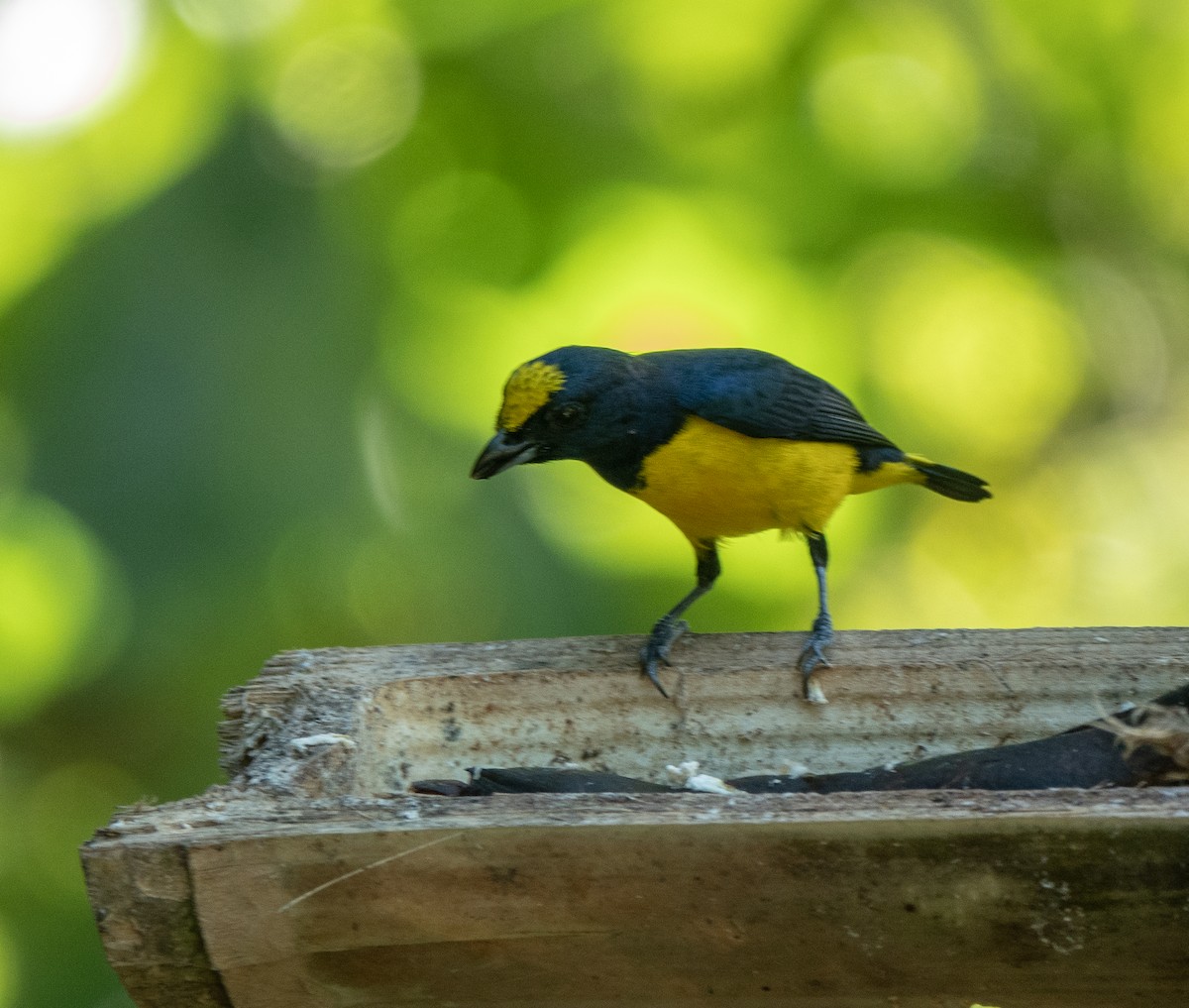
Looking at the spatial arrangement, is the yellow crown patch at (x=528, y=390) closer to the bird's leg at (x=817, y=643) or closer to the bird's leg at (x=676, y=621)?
the bird's leg at (x=676, y=621)

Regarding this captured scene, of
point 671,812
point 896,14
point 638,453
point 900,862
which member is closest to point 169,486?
point 638,453

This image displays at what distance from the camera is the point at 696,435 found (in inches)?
136

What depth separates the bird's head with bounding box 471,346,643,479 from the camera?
3.26 m

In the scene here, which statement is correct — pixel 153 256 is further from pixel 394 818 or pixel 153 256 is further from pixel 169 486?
pixel 394 818

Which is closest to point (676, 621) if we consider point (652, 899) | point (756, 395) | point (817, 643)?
point (817, 643)

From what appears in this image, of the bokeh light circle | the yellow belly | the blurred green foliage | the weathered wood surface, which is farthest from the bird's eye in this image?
the weathered wood surface

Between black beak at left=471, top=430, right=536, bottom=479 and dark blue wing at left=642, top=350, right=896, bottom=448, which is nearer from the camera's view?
black beak at left=471, top=430, right=536, bottom=479

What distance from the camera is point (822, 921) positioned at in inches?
71.9

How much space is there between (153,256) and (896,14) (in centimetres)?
245

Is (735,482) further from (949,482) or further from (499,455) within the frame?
(949,482)

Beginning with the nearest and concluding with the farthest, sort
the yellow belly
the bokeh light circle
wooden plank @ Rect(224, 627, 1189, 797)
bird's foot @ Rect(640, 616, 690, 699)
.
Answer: wooden plank @ Rect(224, 627, 1189, 797), bird's foot @ Rect(640, 616, 690, 699), the yellow belly, the bokeh light circle

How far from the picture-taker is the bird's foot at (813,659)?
9.68 ft

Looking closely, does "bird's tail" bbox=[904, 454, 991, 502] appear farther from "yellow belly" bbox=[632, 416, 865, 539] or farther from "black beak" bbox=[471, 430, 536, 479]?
"black beak" bbox=[471, 430, 536, 479]

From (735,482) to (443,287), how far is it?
1.14 m
